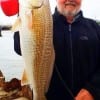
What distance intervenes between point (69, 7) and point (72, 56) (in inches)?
20.3

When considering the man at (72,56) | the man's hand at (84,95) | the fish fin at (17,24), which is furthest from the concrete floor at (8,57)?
the fish fin at (17,24)

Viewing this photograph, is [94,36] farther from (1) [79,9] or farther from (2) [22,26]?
(2) [22,26]

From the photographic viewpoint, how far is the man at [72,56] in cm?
369

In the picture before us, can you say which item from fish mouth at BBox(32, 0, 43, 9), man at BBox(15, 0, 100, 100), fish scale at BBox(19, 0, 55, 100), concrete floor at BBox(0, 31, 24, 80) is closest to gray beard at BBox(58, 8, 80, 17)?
man at BBox(15, 0, 100, 100)

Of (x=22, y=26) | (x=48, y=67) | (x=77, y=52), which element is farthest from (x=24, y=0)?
(x=77, y=52)

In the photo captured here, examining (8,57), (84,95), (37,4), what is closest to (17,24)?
(37,4)

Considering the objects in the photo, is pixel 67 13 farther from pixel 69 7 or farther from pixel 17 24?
pixel 17 24

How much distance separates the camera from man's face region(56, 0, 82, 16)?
3740mm

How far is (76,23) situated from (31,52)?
1201 mm

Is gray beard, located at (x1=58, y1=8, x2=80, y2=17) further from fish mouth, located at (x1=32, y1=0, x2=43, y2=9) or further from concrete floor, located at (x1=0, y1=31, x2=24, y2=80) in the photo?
concrete floor, located at (x1=0, y1=31, x2=24, y2=80)

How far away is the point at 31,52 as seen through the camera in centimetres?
279

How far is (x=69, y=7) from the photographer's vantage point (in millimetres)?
3746

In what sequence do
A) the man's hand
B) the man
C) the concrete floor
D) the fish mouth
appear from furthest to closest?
the concrete floor
the man
the man's hand
the fish mouth

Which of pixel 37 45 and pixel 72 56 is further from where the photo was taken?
pixel 72 56
